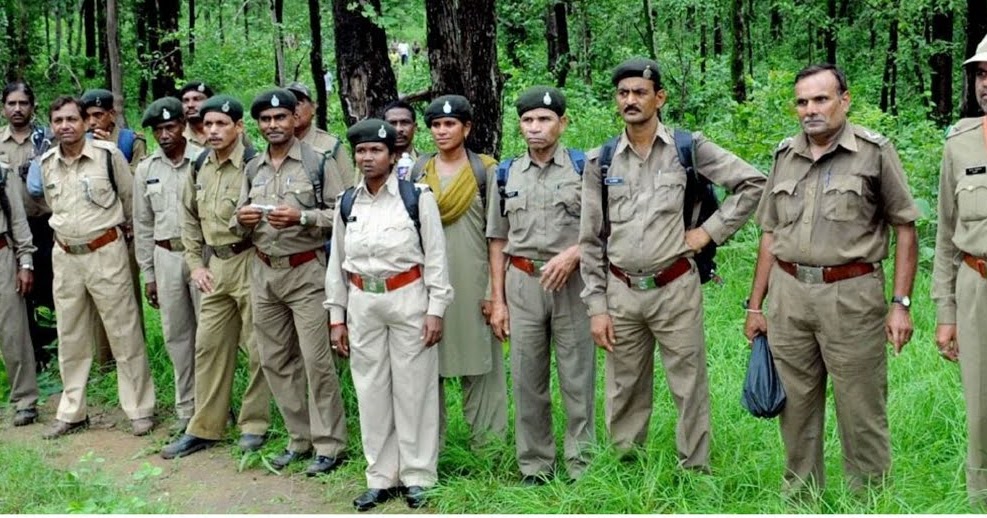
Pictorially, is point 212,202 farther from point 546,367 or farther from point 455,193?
point 546,367

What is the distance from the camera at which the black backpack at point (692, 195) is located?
4.66m

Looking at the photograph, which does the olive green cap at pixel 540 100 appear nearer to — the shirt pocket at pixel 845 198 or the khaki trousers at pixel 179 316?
the shirt pocket at pixel 845 198

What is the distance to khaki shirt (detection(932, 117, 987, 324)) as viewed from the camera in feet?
12.5

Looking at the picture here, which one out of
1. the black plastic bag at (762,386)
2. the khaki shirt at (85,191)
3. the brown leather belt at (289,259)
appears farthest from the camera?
the khaki shirt at (85,191)

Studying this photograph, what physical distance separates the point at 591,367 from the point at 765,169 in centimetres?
501

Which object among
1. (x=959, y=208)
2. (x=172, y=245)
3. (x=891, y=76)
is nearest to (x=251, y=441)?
(x=172, y=245)

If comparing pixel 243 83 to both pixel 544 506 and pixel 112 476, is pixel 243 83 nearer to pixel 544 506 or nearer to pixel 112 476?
pixel 112 476

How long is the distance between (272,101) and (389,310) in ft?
4.77

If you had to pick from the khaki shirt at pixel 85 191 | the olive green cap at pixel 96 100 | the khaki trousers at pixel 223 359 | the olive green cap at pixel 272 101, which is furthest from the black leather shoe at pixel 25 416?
the olive green cap at pixel 272 101

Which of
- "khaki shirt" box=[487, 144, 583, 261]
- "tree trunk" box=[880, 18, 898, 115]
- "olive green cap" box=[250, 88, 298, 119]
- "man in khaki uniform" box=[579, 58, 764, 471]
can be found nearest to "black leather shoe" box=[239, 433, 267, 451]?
"olive green cap" box=[250, 88, 298, 119]

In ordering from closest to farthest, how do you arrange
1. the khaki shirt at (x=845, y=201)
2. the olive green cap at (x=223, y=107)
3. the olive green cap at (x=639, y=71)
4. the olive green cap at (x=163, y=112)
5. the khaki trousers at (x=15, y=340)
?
1. the khaki shirt at (x=845, y=201)
2. the olive green cap at (x=639, y=71)
3. the olive green cap at (x=223, y=107)
4. the olive green cap at (x=163, y=112)
5. the khaki trousers at (x=15, y=340)

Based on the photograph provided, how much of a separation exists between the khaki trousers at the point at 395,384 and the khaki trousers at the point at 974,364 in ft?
8.05

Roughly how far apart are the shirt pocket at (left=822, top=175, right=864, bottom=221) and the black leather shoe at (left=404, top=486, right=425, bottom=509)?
2.43 metres

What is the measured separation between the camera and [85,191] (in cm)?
665
